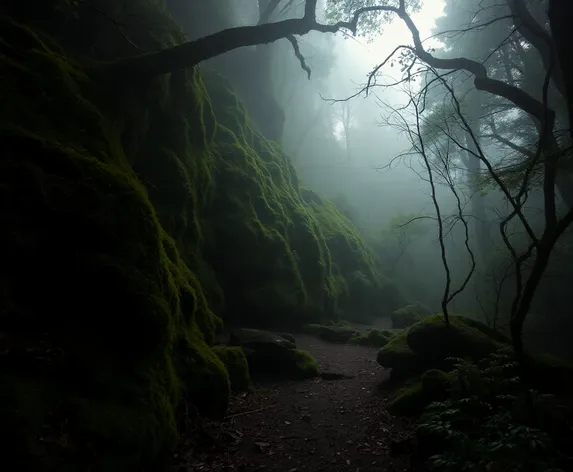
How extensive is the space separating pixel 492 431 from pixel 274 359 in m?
5.17

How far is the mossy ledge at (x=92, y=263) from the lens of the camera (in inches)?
120

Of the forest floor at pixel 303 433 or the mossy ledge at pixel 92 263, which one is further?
the forest floor at pixel 303 433

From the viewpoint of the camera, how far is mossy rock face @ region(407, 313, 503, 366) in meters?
6.58

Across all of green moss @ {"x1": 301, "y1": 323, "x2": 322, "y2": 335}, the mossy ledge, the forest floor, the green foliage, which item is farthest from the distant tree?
the green foliage

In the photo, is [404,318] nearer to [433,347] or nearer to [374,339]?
[374,339]

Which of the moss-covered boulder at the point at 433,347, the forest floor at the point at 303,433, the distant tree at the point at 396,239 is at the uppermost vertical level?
the distant tree at the point at 396,239

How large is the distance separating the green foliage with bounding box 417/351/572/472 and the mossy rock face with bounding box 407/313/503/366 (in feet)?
3.75

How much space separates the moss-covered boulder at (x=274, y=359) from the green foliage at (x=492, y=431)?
350 cm

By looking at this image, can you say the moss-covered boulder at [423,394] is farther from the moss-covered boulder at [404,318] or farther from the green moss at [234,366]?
the moss-covered boulder at [404,318]

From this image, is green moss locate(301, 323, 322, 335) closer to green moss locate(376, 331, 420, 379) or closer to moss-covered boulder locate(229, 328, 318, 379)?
moss-covered boulder locate(229, 328, 318, 379)

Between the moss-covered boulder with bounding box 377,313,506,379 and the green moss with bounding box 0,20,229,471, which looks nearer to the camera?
the green moss with bounding box 0,20,229,471

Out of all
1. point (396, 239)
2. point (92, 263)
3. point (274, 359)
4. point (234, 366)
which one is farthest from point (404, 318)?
point (92, 263)

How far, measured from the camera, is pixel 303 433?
17.2ft

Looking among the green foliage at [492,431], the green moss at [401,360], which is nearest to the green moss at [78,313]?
the green foliage at [492,431]
